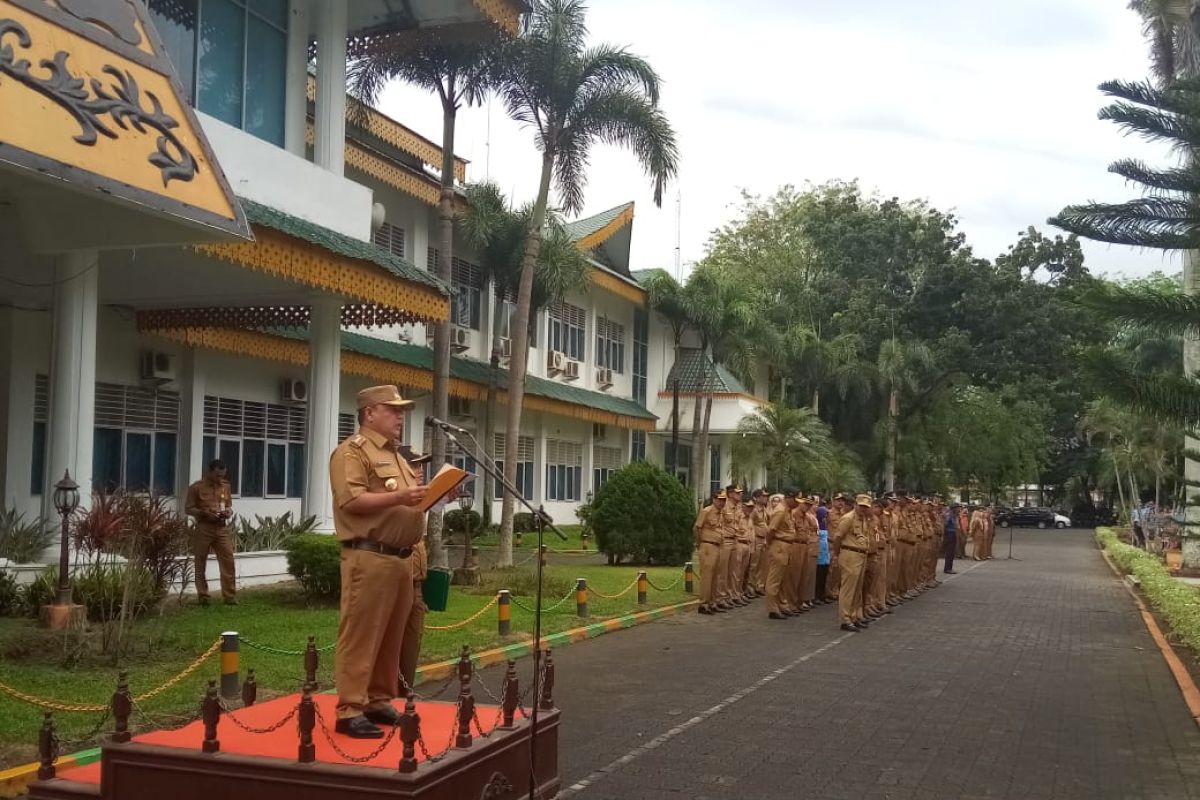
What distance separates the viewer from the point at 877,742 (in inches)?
332

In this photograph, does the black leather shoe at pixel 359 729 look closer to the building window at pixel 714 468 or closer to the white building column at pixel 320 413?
the white building column at pixel 320 413

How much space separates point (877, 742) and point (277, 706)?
13.7 feet

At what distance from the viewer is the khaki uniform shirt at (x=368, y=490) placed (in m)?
5.81

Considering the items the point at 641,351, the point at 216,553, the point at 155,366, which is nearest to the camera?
the point at 216,553

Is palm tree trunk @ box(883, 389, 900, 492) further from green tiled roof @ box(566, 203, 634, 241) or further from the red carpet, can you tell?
the red carpet

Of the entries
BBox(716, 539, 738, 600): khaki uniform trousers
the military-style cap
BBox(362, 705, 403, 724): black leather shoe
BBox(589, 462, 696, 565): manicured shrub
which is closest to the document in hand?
the military-style cap

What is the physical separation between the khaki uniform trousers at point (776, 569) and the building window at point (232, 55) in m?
8.53

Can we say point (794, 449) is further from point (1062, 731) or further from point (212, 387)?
point (1062, 731)

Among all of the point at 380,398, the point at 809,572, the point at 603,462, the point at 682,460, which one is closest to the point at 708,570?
the point at 809,572

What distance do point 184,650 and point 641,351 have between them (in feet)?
96.7

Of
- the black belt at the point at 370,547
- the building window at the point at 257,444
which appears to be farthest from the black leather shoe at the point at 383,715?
the building window at the point at 257,444

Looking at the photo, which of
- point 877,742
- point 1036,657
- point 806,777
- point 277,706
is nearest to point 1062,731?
point 877,742

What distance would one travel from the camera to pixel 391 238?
2508cm

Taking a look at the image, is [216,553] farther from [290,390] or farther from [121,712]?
[121,712]
